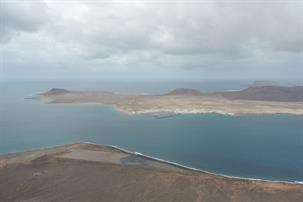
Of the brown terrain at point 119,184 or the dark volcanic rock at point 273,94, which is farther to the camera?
the dark volcanic rock at point 273,94

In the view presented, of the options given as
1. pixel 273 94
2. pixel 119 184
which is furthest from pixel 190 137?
pixel 273 94

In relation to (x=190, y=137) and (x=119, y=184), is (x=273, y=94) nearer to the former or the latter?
(x=190, y=137)

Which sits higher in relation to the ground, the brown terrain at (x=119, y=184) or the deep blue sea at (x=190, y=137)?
the deep blue sea at (x=190, y=137)

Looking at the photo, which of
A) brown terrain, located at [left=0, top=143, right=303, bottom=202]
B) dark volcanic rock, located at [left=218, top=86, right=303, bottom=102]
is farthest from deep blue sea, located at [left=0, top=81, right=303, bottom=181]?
dark volcanic rock, located at [left=218, top=86, right=303, bottom=102]

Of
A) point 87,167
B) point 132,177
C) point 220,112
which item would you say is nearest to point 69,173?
point 87,167

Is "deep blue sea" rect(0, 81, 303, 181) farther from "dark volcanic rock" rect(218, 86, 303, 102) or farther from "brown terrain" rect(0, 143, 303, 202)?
"dark volcanic rock" rect(218, 86, 303, 102)

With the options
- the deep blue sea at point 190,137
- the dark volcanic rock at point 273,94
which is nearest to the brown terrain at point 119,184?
the deep blue sea at point 190,137

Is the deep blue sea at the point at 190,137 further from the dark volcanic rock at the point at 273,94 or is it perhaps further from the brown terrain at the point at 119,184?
the dark volcanic rock at the point at 273,94

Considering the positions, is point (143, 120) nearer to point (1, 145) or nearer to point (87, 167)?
point (1, 145)
